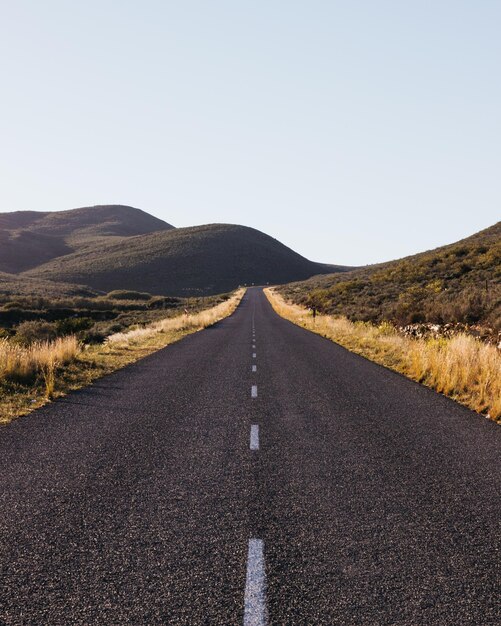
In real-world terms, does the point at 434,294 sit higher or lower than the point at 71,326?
higher

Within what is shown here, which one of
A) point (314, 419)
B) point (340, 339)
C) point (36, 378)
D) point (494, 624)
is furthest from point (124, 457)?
point (340, 339)

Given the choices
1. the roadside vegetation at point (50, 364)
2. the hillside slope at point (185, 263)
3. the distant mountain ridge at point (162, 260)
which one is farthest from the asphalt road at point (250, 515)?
the hillside slope at point (185, 263)

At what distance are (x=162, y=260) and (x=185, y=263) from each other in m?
6.16

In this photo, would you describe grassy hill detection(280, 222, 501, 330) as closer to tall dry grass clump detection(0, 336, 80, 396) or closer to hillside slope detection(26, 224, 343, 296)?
tall dry grass clump detection(0, 336, 80, 396)

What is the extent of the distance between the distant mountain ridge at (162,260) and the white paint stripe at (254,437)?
327 ft

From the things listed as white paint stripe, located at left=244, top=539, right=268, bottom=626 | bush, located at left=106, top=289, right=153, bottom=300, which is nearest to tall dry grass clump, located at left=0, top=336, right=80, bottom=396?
white paint stripe, located at left=244, top=539, right=268, bottom=626

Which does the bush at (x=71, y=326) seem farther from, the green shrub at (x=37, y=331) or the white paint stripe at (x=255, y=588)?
the white paint stripe at (x=255, y=588)

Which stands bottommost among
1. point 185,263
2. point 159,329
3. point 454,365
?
point 159,329

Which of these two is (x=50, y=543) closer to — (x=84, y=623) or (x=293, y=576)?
(x=84, y=623)

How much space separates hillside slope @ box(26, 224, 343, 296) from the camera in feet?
382

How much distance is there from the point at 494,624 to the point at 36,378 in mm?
11781

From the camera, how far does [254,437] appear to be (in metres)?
7.95

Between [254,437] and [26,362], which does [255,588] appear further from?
[26,362]

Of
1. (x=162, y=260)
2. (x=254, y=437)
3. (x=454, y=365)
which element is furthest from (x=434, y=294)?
(x=162, y=260)
